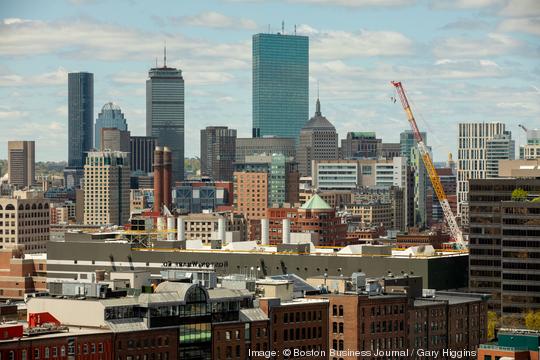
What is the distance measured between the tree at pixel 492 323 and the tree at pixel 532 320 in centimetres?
317

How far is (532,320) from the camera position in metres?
190

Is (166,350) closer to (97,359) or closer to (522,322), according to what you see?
(97,359)

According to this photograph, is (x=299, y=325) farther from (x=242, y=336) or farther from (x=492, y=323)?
(x=492, y=323)

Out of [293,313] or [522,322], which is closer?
[293,313]

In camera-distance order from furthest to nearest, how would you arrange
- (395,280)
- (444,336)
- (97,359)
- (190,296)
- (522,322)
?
1. (522,322)
2. (395,280)
3. (444,336)
4. (190,296)
5. (97,359)

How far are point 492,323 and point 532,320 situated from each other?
5841 millimetres

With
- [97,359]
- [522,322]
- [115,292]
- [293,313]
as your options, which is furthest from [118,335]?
[522,322]

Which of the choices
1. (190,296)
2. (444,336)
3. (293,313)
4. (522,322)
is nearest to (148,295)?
(190,296)

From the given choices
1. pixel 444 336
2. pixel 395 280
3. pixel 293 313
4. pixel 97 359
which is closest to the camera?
pixel 97 359

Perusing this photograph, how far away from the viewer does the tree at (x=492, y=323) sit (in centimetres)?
17638

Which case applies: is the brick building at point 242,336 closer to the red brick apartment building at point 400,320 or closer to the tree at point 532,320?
the red brick apartment building at point 400,320

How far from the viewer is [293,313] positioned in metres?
142

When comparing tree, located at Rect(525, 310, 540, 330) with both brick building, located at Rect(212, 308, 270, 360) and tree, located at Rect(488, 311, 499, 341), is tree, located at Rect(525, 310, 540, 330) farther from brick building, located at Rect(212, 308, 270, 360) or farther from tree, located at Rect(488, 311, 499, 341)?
brick building, located at Rect(212, 308, 270, 360)

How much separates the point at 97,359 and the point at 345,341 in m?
31.0
